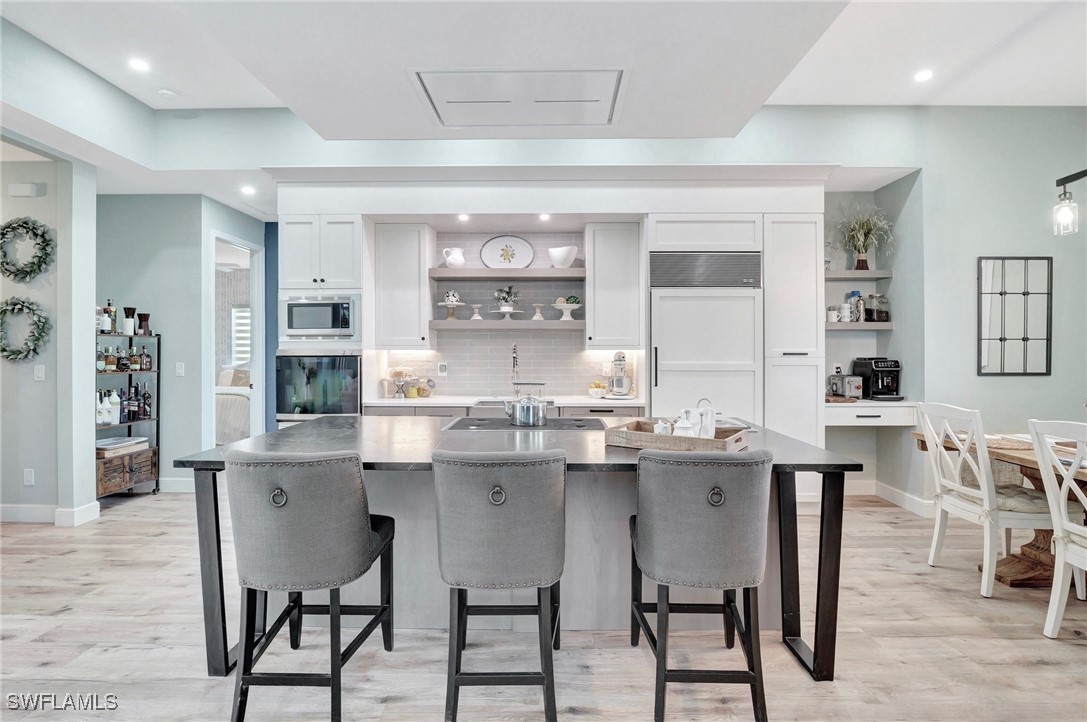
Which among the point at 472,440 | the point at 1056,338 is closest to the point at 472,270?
the point at 472,440

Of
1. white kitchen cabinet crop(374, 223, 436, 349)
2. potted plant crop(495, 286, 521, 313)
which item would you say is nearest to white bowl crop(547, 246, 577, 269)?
potted plant crop(495, 286, 521, 313)

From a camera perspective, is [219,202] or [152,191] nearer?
[152,191]

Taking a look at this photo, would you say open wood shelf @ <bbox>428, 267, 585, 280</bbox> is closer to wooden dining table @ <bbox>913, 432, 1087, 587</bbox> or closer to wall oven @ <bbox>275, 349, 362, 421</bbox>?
wall oven @ <bbox>275, 349, 362, 421</bbox>

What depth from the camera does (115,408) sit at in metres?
4.98

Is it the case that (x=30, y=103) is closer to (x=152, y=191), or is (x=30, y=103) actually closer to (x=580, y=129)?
(x=152, y=191)

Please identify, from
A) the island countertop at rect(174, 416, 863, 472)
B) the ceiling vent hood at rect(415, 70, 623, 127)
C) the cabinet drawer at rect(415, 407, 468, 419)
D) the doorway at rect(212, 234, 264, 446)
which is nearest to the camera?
the island countertop at rect(174, 416, 863, 472)

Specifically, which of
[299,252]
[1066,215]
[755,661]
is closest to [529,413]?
[755,661]

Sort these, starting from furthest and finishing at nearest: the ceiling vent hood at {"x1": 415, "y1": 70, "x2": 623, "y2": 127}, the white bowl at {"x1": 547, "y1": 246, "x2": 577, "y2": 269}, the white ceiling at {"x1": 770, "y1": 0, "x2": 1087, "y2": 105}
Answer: the white bowl at {"x1": 547, "y1": 246, "x2": 577, "y2": 269} → the white ceiling at {"x1": 770, "y1": 0, "x2": 1087, "y2": 105} → the ceiling vent hood at {"x1": 415, "y1": 70, "x2": 623, "y2": 127}

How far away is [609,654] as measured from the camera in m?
2.43

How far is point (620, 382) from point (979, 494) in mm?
2506

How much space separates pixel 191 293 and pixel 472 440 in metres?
4.21

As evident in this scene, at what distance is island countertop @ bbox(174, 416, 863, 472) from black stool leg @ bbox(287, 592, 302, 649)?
61cm

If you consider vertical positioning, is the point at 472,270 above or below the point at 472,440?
above

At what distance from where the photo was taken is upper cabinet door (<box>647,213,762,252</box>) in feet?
14.8
